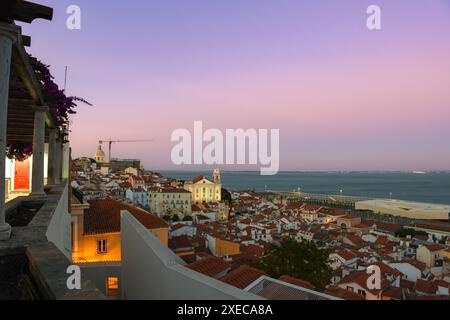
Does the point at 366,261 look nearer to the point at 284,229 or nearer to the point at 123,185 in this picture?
the point at 284,229

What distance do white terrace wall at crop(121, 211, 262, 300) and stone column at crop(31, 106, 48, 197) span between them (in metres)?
1.97

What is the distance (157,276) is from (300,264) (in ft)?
34.8

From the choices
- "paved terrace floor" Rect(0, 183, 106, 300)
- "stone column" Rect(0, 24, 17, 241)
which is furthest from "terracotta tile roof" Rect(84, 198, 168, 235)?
"stone column" Rect(0, 24, 17, 241)

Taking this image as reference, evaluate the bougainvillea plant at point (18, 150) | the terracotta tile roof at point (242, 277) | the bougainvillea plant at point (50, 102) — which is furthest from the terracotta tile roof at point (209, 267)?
the bougainvillea plant at point (18, 150)

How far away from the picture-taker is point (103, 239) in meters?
13.2

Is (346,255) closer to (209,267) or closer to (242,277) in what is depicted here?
(209,267)

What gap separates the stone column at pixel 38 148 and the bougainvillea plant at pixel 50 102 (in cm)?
41

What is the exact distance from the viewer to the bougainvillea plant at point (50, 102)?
6719 millimetres

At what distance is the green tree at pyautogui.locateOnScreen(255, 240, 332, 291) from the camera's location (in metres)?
13.5

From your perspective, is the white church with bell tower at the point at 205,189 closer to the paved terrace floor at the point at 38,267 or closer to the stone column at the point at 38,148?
the stone column at the point at 38,148

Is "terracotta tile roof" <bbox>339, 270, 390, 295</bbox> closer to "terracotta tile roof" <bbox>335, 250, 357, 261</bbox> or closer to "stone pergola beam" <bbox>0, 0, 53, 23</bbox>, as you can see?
"terracotta tile roof" <bbox>335, 250, 357, 261</bbox>

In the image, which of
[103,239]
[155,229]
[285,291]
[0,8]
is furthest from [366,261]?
[0,8]

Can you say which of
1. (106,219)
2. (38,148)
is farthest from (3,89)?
(106,219)

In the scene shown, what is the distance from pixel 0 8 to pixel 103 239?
11.4 meters
